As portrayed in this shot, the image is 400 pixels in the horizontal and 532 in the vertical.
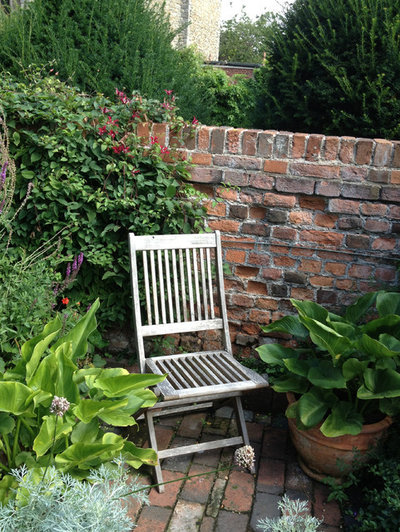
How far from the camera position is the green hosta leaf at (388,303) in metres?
2.69

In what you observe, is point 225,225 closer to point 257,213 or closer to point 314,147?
point 257,213

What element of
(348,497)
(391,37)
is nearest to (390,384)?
(348,497)

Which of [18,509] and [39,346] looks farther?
[39,346]

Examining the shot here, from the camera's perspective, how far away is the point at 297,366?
2.68 metres

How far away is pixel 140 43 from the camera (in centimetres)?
553

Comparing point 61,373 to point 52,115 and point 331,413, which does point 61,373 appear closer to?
point 331,413

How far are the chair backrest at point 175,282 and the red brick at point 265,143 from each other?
579 mm

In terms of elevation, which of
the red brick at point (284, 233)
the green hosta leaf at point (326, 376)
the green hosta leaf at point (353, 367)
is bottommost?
the green hosta leaf at point (326, 376)

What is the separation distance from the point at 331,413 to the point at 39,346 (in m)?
1.48

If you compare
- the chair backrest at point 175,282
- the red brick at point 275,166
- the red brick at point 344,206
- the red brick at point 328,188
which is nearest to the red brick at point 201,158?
the red brick at point 275,166

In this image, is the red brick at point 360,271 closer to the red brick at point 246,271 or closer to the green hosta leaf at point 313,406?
the red brick at point 246,271

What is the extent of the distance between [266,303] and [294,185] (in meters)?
0.81

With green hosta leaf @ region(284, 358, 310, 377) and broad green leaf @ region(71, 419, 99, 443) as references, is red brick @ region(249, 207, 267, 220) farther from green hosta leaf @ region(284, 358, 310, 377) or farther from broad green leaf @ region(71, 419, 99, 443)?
broad green leaf @ region(71, 419, 99, 443)

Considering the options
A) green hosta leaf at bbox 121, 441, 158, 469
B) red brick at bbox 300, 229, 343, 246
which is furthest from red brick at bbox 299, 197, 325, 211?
green hosta leaf at bbox 121, 441, 158, 469
